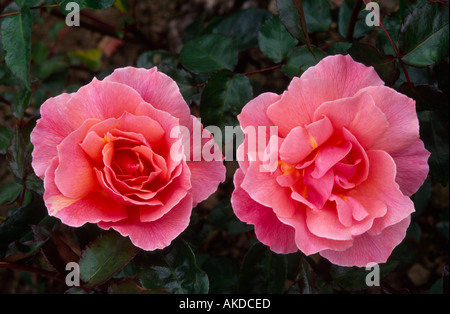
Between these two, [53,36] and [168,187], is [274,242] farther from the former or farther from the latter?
[53,36]

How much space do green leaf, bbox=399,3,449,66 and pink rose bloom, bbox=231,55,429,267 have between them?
19cm

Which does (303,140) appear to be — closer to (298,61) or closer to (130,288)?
(298,61)

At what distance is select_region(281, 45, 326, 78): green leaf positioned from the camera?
2.94 feet

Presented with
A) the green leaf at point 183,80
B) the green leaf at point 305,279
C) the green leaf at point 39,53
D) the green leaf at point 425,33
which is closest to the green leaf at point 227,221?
the green leaf at point 305,279

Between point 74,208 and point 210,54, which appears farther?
point 210,54

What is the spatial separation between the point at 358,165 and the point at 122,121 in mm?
405

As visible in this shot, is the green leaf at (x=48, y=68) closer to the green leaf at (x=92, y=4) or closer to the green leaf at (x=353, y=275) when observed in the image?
the green leaf at (x=92, y=4)

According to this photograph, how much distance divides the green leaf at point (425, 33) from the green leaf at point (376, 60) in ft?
0.14

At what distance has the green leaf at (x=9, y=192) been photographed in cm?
95

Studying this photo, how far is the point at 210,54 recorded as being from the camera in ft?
3.29

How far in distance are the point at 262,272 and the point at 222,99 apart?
411 millimetres

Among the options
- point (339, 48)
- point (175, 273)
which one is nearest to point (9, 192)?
point (175, 273)
